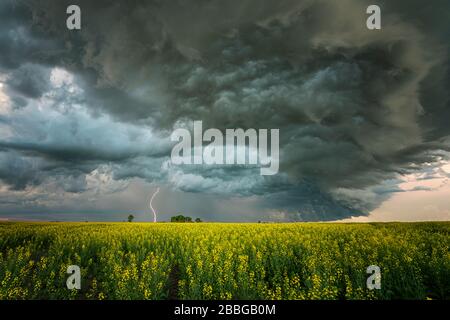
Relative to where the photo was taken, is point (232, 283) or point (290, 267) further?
point (290, 267)

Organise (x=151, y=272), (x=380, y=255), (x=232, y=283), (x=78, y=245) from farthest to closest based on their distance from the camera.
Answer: (x=78, y=245), (x=380, y=255), (x=151, y=272), (x=232, y=283)

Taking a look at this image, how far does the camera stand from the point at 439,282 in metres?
10.2
